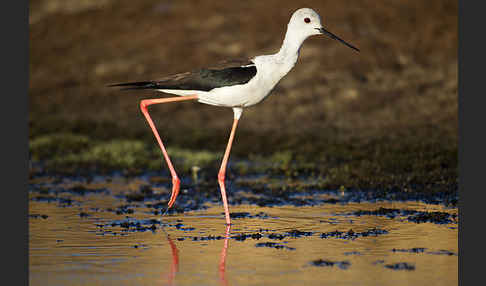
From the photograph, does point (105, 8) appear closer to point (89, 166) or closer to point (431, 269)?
point (89, 166)

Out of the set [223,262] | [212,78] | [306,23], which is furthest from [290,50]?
[223,262]

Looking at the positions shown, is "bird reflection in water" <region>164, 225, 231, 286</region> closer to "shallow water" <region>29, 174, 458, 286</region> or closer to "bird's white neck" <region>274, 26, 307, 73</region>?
"shallow water" <region>29, 174, 458, 286</region>

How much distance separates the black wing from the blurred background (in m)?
3.12

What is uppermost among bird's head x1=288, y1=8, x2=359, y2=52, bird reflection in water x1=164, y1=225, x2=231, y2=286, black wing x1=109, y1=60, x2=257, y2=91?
bird's head x1=288, y1=8, x2=359, y2=52

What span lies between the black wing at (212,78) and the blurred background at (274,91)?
3.12m

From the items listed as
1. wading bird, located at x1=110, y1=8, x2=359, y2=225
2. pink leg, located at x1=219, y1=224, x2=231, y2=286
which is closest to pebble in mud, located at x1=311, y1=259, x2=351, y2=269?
Answer: pink leg, located at x1=219, y1=224, x2=231, y2=286

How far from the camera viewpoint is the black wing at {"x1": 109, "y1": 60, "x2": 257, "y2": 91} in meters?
9.89

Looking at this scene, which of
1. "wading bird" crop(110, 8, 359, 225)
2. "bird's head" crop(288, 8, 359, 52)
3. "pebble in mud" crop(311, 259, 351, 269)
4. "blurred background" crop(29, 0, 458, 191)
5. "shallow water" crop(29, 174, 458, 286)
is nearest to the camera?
"shallow water" crop(29, 174, 458, 286)

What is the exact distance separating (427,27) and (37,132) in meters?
11.2

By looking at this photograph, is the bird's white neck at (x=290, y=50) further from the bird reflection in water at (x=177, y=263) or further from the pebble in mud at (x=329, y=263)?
the pebble in mud at (x=329, y=263)

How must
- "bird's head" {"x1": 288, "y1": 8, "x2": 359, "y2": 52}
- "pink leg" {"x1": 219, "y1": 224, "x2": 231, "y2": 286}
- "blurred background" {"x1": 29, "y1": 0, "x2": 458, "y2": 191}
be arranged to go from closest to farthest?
"pink leg" {"x1": 219, "y1": 224, "x2": 231, "y2": 286}, "bird's head" {"x1": 288, "y1": 8, "x2": 359, "y2": 52}, "blurred background" {"x1": 29, "y1": 0, "x2": 458, "y2": 191}

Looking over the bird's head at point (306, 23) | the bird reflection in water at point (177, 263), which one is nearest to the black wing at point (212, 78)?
the bird's head at point (306, 23)

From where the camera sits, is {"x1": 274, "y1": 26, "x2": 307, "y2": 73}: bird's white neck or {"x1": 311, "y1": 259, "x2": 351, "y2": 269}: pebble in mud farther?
{"x1": 274, "y1": 26, "x2": 307, "y2": 73}: bird's white neck

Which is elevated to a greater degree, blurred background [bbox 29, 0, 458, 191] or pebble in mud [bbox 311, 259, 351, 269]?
blurred background [bbox 29, 0, 458, 191]
